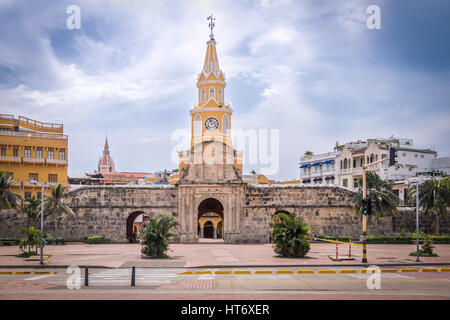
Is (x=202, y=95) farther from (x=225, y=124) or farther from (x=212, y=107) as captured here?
(x=225, y=124)

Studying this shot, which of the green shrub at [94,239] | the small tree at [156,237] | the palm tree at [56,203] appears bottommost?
the green shrub at [94,239]

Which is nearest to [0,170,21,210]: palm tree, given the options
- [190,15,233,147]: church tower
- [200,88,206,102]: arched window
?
[190,15,233,147]: church tower

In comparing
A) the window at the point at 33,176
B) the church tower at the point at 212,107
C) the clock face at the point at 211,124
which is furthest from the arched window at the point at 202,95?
the window at the point at 33,176

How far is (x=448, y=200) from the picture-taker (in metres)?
40.7

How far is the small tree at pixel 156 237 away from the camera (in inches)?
1092

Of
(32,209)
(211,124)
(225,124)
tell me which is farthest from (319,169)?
(32,209)

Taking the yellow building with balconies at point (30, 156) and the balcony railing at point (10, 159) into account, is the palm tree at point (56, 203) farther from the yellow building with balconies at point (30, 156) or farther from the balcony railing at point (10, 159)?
the balcony railing at point (10, 159)

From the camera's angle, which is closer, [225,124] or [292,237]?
[292,237]

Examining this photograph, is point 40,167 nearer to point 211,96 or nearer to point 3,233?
point 3,233

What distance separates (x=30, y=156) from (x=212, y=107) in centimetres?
2311

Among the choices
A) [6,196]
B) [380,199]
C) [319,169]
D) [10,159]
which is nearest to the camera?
[380,199]

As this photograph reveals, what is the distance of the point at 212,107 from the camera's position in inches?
2083

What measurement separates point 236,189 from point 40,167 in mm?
26902

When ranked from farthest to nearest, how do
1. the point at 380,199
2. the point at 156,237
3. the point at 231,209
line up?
the point at 231,209 < the point at 380,199 < the point at 156,237
